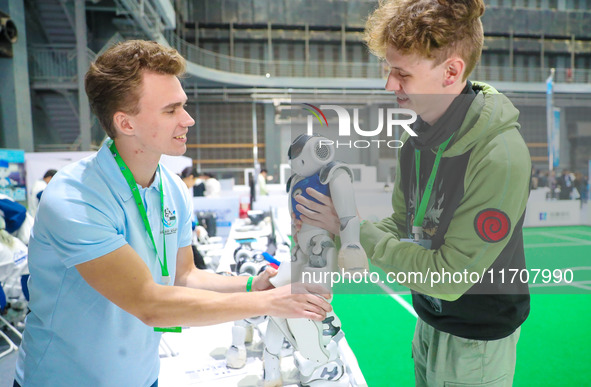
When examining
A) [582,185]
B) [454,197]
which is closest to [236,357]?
[454,197]

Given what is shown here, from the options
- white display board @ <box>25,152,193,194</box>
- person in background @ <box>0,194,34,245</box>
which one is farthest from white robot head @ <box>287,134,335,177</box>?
white display board @ <box>25,152,193,194</box>

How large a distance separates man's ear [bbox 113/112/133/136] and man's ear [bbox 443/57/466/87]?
101 centimetres

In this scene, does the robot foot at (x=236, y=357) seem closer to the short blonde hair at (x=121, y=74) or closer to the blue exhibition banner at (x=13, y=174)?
the short blonde hair at (x=121, y=74)

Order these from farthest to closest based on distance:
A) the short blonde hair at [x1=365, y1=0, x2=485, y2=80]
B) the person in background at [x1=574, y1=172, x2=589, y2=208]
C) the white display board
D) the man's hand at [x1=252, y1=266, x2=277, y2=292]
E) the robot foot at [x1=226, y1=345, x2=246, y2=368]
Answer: the white display board < the robot foot at [x1=226, y1=345, x2=246, y2=368] < the man's hand at [x1=252, y1=266, x2=277, y2=292] < the person in background at [x1=574, y1=172, x2=589, y2=208] < the short blonde hair at [x1=365, y1=0, x2=485, y2=80]

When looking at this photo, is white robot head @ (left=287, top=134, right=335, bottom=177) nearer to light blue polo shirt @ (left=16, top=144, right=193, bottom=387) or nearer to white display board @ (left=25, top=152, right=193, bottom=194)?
light blue polo shirt @ (left=16, top=144, right=193, bottom=387)

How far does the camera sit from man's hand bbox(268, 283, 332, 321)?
1078 mm

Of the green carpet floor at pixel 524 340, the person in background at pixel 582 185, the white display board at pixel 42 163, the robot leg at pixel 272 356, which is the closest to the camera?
the person in background at pixel 582 185

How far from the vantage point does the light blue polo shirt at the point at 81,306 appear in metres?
1.20

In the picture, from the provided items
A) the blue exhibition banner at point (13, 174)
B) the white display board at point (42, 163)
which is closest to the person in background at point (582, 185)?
the white display board at point (42, 163)

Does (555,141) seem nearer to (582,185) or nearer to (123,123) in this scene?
(582,185)

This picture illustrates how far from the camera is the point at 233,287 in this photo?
1.53m

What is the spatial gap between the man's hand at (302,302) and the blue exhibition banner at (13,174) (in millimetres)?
7740

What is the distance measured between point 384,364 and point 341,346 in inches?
32.9

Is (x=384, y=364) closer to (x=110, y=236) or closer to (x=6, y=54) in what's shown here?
(x=110, y=236)
